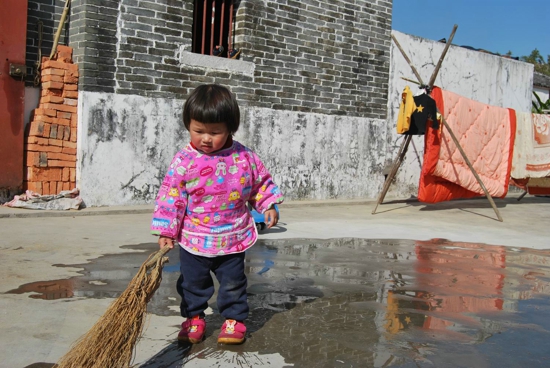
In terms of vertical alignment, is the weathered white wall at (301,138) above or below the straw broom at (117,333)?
above

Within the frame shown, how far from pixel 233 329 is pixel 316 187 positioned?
25.1ft

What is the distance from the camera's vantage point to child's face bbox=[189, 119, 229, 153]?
318cm

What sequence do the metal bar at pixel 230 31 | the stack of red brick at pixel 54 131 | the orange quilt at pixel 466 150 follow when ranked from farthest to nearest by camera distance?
the metal bar at pixel 230 31 < the orange quilt at pixel 466 150 < the stack of red brick at pixel 54 131

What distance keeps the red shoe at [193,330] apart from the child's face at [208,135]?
2.87 feet

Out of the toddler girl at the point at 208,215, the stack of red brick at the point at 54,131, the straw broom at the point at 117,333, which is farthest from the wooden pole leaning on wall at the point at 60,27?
the straw broom at the point at 117,333

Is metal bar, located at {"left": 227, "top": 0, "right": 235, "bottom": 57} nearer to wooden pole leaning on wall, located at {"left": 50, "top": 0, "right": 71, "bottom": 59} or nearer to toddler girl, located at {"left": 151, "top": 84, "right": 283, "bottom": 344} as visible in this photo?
wooden pole leaning on wall, located at {"left": 50, "top": 0, "right": 71, "bottom": 59}

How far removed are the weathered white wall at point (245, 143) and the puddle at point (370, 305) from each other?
9.61 ft

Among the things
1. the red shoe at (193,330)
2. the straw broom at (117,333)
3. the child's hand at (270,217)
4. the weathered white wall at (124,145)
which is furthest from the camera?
Answer: the weathered white wall at (124,145)

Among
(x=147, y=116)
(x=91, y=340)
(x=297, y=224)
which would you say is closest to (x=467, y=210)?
(x=297, y=224)

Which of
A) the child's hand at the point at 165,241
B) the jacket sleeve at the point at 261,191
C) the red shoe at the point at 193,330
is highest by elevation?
the jacket sleeve at the point at 261,191

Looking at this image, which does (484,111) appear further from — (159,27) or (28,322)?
(28,322)

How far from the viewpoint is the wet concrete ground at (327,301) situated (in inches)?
122

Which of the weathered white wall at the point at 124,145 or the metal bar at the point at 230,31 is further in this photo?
the metal bar at the point at 230,31

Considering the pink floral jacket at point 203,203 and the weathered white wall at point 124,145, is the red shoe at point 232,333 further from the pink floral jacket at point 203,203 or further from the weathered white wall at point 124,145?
the weathered white wall at point 124,145
